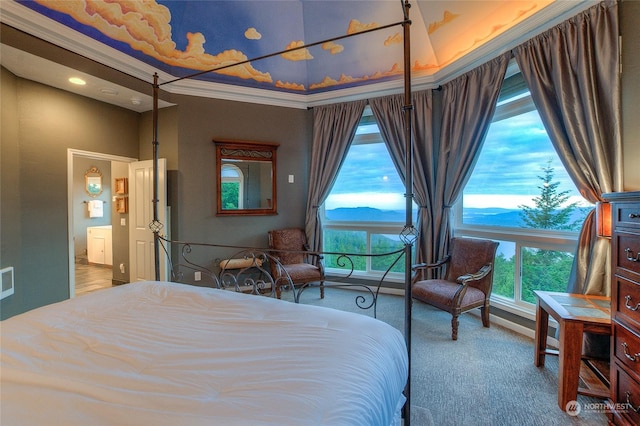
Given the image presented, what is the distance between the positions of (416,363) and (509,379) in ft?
2.19

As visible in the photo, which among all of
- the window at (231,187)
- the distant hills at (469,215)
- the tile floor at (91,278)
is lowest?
the tile floor at (91,278)

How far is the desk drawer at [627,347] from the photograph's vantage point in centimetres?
138

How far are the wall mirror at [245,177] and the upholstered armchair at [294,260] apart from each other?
44 centimetres

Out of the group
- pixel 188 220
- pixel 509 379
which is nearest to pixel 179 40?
pixel 188 220

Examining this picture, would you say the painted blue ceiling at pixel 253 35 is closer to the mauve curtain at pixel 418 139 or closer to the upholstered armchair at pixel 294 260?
the mauve curtain at pixel 418 139

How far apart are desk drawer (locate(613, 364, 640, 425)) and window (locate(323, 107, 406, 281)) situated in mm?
2609

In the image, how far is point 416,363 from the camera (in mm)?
2326

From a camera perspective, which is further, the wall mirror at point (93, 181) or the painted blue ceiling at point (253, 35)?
the wall mirror at point (93, 181)

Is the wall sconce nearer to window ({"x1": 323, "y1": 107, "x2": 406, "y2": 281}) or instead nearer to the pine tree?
the pine tree

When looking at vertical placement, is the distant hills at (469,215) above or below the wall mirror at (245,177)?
below

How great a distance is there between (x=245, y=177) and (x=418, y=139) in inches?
99.7

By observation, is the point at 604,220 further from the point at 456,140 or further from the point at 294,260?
the point at 294,260

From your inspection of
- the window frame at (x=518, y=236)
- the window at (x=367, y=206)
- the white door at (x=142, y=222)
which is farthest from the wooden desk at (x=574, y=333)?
the white door at (x=142, y=222)

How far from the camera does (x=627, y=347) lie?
4.79 feet
